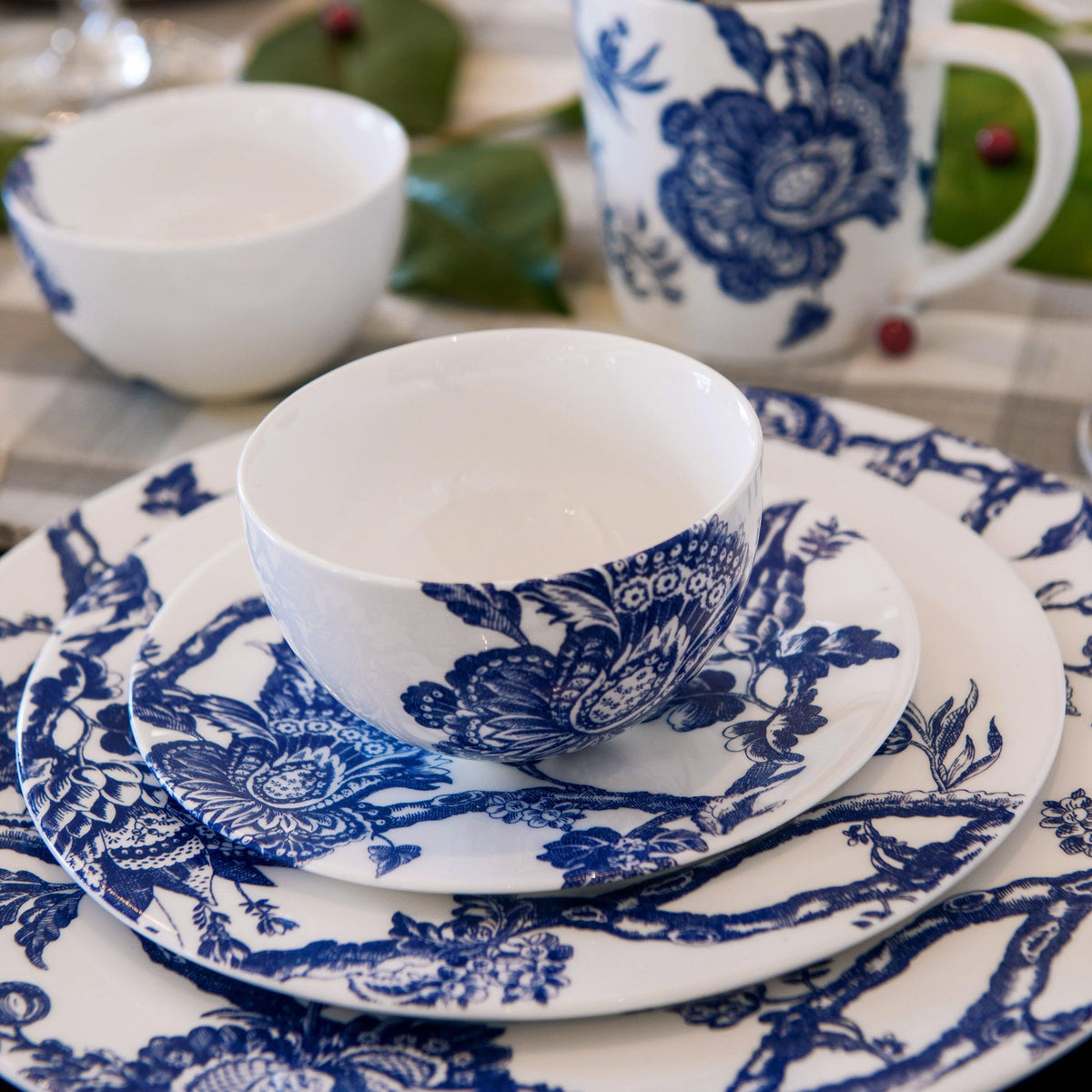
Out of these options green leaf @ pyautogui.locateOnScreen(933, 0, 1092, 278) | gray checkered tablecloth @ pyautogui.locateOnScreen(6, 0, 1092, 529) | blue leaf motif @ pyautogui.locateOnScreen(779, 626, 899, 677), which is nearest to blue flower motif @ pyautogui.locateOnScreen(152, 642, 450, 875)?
blue leaf motif @ pyautogui.locateOnScreen(779, 626, 899, 677)

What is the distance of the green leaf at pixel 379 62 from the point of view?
2.87ft

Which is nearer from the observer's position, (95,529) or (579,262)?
(95,529)

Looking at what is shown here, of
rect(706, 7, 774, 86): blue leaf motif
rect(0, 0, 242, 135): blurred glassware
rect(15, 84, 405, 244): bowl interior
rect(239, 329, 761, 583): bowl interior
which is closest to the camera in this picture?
rect(239, 329, 761, 583): bowl interior

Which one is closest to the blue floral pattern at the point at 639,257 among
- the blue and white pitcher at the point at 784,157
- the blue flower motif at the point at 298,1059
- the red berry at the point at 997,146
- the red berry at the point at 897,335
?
the blue and white pitcher at the point at 784,157

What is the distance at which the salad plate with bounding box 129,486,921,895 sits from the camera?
0.31m

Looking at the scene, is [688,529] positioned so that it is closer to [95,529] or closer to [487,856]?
[487,856]

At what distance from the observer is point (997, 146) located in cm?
71

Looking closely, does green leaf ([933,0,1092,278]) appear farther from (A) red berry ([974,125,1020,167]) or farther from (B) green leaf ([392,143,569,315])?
(B) green leaf ([392,143,569,315])

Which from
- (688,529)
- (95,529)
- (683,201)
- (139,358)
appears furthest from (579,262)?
(688,529)

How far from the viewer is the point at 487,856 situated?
0.31m

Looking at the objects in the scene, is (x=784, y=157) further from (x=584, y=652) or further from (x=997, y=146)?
(x=584, y=652)

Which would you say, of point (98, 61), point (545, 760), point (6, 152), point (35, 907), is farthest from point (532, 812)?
point (98, 61)

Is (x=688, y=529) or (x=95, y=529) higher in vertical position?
(x=688, y=529)

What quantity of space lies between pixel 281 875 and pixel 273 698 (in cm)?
7
